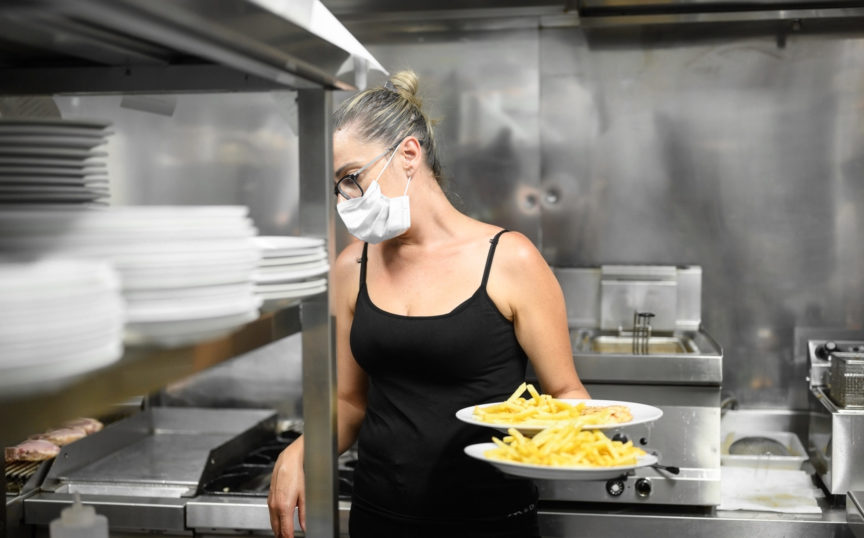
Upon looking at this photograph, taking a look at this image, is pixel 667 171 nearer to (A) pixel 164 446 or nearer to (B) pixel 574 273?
(B) pixel 574 273

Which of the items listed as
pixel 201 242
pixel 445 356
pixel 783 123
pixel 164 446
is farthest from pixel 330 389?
pixel 783 123

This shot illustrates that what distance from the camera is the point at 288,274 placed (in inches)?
40.4

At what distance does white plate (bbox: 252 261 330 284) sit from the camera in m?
0.98

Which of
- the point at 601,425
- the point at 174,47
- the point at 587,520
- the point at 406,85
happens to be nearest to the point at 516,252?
the point at 406,85

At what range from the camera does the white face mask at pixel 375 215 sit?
6.32 feet

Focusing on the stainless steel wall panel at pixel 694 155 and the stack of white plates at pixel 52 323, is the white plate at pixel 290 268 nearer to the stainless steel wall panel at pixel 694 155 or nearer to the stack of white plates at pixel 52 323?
the stack of white plates at pixel 52 323

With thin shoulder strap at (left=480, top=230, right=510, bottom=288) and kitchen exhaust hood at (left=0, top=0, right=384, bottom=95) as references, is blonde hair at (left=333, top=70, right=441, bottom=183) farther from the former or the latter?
kitchen exhaust hood at (left=0, top=0, right=384, bottom=95)

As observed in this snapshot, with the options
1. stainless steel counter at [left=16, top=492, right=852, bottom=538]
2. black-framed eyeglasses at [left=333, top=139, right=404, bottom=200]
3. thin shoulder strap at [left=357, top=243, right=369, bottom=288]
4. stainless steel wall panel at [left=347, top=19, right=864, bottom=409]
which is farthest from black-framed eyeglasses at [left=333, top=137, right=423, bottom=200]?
stainless steel wall panel at [left=347, top=19, right=864, bottom=409]

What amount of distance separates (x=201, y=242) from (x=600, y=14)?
2.59 metres

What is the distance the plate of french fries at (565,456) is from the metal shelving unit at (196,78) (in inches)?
11.4

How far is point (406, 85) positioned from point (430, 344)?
0.67 m

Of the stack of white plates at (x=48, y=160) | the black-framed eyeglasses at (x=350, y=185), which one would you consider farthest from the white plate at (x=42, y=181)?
the black-framed eyeglasses at (x=350, y=185)

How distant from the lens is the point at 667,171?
337 centimetres

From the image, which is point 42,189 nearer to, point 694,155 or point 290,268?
point 290,268
